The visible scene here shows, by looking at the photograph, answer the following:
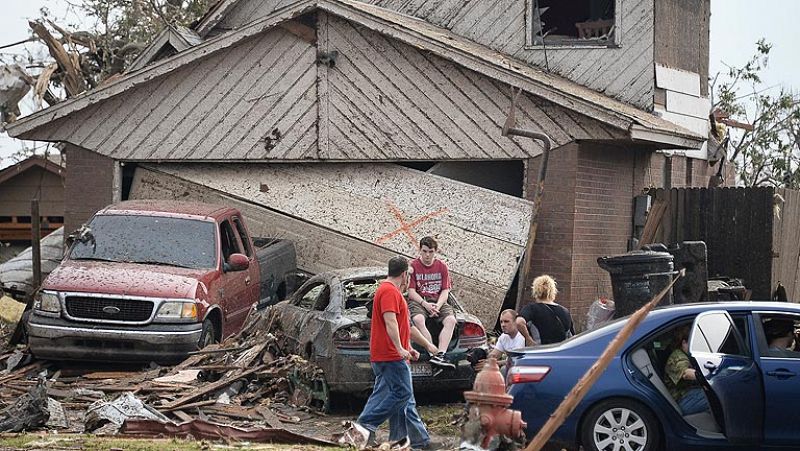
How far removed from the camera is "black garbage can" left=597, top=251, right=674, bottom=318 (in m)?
13.0

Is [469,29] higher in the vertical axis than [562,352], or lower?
higher

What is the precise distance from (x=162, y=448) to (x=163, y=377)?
5734 millimetres

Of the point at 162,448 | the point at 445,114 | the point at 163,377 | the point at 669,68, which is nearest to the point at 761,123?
the point at 669,68

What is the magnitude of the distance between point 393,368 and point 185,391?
3385mm

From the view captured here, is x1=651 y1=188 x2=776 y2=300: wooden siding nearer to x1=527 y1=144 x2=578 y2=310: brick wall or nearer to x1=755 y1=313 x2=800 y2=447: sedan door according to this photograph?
x1=527 y1=144 x2=578 y2=310: brick wall

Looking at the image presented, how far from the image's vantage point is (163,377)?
1330 centimetres

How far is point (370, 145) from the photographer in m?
17.8

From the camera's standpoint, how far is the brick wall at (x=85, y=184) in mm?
18672

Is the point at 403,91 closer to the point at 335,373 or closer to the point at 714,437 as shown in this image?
the point at 335,373

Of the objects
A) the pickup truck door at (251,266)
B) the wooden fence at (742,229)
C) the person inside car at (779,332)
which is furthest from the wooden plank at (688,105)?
the person inside car at (779,332)

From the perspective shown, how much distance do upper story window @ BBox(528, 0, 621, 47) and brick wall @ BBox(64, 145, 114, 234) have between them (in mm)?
7379

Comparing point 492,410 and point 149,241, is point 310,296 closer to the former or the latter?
point 149,241

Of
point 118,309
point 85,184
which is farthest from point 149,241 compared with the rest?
point 85,184

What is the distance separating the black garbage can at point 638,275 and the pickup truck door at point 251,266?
5099 mm
